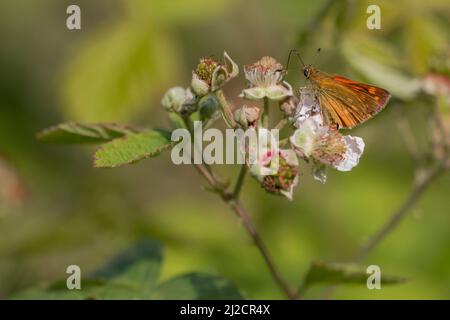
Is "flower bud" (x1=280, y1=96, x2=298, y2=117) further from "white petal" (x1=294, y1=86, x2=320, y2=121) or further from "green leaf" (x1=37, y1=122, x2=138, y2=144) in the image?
"green leaf" (x1=37, y1=122, x2=138, y2=144)

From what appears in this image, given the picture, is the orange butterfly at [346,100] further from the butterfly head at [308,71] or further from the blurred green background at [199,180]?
the blurred green background at [199,180]

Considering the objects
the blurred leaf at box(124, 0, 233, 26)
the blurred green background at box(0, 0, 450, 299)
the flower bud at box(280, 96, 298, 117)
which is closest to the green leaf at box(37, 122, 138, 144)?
the flower bud at box(280, 96, 298, 117)

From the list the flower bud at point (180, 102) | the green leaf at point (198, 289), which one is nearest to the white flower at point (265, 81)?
the flower bud at point (180, 102)

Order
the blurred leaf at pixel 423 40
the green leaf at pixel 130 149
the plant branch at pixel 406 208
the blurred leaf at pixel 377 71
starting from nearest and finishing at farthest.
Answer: the green leaf at pixel 130 149 → the plant branch at pixel 406 208 → the blurred leaf at pixel 377 71 → the blurred leaf at pixel 423 40

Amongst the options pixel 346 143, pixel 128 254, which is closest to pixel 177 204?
pixel 128 254
